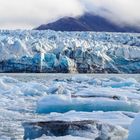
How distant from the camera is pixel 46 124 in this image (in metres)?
8.75

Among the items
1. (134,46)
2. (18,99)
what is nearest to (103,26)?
(134,46)

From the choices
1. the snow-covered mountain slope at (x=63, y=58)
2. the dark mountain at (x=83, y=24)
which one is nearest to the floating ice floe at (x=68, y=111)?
the snow-covered mountain slope at (x=63, y=58)

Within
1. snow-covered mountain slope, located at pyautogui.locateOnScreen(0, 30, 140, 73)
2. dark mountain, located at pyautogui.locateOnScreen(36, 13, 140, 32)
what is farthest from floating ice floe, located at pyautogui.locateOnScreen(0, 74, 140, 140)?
dark mountain, located at pyautogui.locateOnScreen(36, 13, 140, 32)

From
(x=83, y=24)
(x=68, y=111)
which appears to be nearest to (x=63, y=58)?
(x=68, y=111)

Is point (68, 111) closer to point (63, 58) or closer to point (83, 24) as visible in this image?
point (63, 58)

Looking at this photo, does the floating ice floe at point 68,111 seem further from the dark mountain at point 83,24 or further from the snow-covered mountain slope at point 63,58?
the dark mountain at point 83,24

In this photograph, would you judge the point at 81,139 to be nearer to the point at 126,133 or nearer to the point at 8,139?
the point at 126,133

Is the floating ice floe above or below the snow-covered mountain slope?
below

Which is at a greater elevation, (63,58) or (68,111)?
(63,58)

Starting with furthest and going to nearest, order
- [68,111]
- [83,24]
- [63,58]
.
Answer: [83,24] < [63,58] < [68,111]

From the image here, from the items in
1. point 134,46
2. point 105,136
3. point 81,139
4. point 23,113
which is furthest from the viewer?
point 134,46

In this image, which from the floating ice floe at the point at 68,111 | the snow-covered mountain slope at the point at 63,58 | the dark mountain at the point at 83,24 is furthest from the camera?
the dark mountain at the point at 83,24

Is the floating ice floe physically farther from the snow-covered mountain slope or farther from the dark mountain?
the dark mountain

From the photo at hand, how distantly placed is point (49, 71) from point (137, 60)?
38.3 feet
